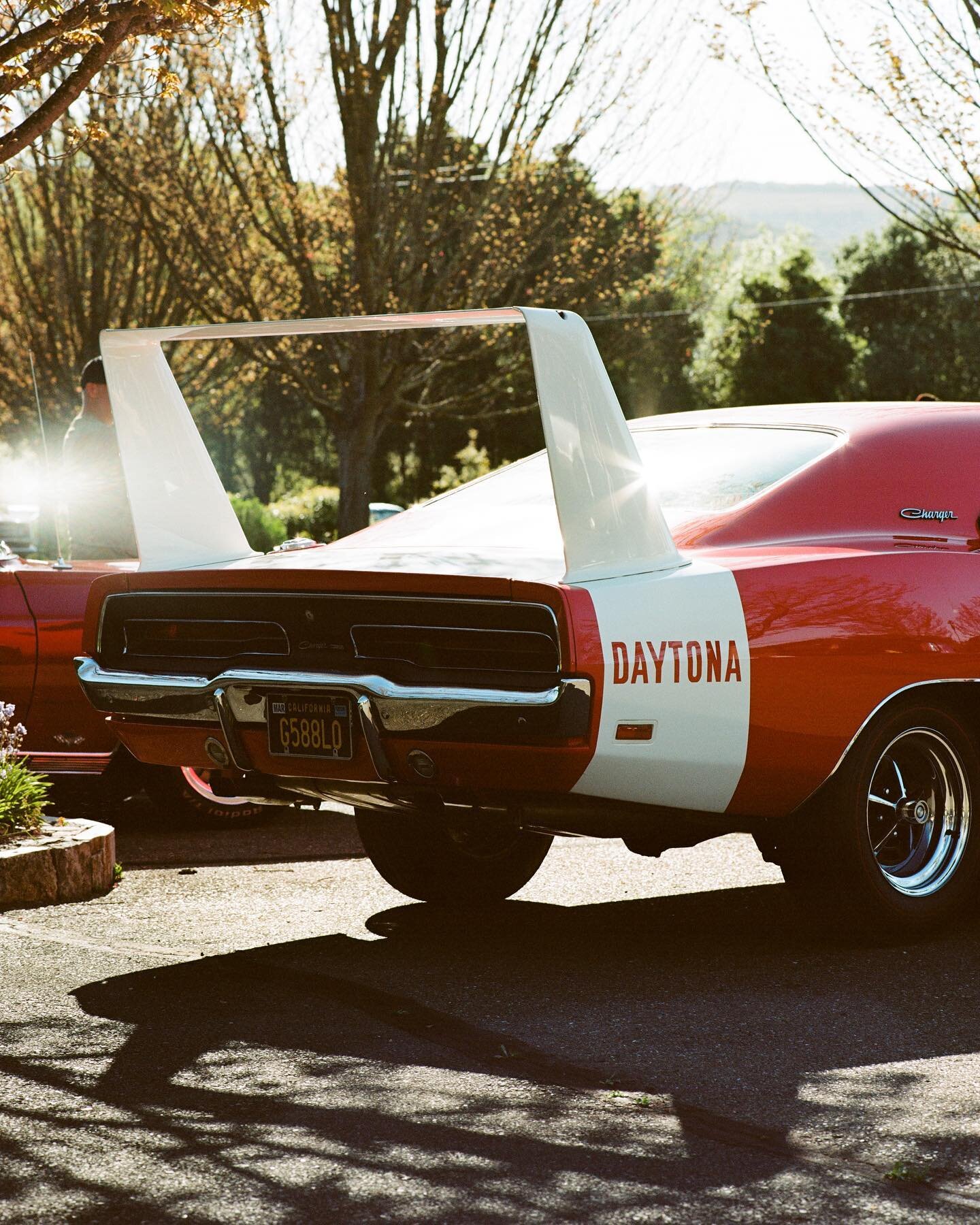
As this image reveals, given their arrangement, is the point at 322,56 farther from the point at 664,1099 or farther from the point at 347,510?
the point at 664,1099

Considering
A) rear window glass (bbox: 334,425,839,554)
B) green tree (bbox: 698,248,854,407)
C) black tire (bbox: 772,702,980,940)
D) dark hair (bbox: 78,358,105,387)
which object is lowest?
black tire (bbox: 772,702,980,940)

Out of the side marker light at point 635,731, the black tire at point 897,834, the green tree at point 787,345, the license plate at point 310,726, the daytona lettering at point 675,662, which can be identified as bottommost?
the black tire at point 897,834

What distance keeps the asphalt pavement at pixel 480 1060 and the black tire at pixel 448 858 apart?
11 centimetres

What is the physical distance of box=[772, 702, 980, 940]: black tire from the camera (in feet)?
16.1

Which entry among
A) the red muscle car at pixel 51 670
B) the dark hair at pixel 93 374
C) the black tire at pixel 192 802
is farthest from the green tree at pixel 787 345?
the red muscle car at pixel 51 670

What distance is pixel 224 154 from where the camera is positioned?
1881 cm

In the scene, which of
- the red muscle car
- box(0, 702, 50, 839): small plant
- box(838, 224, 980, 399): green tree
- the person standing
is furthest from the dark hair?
box(838, 224, 980, 399): green tree

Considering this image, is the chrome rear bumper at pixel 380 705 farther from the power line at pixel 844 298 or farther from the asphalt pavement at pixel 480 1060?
the power line at pixel 844 298

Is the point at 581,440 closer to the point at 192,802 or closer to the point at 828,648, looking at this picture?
the point at 828,648

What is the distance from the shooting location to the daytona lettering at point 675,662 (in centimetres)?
436

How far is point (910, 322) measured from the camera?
43125mm

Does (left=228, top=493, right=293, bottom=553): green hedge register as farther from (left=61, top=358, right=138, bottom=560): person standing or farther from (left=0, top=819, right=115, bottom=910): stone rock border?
(left=0, top=819, right=115, bottom=910): stone rock border

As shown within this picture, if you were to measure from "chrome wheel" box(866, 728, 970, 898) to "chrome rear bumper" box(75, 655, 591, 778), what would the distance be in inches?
50.6

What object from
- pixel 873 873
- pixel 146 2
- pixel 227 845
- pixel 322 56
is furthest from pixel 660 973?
pixel 322 56
